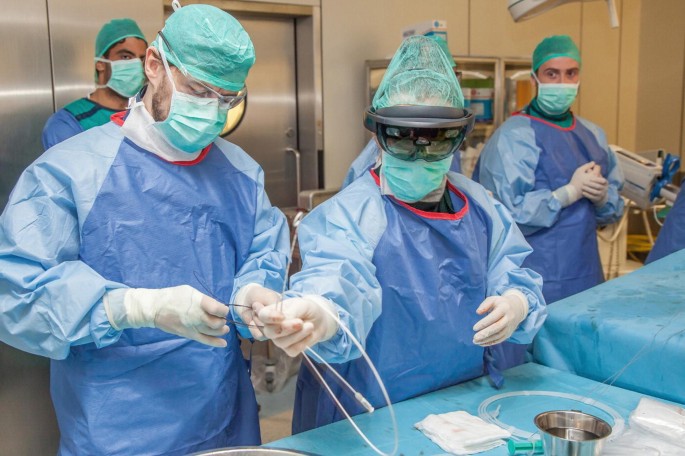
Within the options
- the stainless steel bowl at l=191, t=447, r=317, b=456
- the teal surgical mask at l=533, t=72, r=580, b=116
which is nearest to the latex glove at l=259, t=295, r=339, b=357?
the stainless steel bowl at l=191, t=447, r=317, b=456

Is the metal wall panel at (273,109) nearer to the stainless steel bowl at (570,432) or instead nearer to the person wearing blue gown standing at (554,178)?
the person wearing blue gown standing at (554,178)

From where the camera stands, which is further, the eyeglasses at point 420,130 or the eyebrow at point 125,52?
the eyebrow at point 125,52

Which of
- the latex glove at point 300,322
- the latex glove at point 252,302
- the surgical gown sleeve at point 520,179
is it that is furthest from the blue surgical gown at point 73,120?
the surgical gown sleeve at point 520,179

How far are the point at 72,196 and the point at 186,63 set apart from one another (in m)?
0.41

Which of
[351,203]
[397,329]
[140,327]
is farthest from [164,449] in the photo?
[351,203]

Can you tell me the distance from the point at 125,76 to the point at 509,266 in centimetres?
177

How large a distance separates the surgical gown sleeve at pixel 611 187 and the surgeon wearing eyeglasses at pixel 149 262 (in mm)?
2093

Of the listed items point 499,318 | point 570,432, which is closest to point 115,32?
point 499,318

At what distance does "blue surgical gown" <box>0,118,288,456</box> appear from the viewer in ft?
4.70

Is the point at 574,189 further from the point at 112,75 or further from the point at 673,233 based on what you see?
the point at 112,75

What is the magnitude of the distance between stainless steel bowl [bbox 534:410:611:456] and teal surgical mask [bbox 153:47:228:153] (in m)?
1.00

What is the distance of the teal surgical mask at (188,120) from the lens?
1.62 m

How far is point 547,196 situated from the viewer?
117 inches

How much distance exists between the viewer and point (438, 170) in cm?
167
